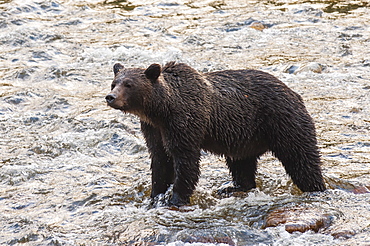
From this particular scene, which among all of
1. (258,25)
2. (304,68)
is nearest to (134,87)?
(304,68)

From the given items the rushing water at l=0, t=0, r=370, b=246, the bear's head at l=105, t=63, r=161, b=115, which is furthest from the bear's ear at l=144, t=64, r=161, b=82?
the rushing water at l=0, t=0, r=370, b=246

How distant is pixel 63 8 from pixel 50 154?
9186mm

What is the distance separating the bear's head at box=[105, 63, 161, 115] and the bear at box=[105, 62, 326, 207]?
0.01 metres

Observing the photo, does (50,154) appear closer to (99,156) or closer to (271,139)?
(99,156)

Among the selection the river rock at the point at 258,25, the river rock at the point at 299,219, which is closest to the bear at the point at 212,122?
the river rock at the point at 299,219

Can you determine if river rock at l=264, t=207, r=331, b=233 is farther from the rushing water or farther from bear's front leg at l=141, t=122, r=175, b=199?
bear's front leg at l=141, t=122, r=175, b=199

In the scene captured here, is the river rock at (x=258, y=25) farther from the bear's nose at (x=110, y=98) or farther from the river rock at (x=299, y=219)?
the bear's nose at (x=110, y=98)

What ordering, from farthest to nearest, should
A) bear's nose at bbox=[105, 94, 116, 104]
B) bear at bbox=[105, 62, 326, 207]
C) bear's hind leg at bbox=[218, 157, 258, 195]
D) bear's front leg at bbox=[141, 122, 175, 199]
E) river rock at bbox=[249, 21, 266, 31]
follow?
river rock at bbox=[249, 21, 266, 31] < bear's hind leg at bbox=[218, 157, 258, 195] < bear's front leg at bbox=[141, 122, 175, 199] < bear at bbox=[105, 62, 326, 207] < bear's nose at bbox=[105, 94, 116, 104]

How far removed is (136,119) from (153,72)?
3.98 metres

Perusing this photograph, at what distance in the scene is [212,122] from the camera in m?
7.72

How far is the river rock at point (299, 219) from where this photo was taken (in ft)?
22.2

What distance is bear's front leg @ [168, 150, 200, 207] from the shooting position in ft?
24.5

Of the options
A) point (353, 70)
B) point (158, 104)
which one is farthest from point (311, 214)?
point (353, 70)

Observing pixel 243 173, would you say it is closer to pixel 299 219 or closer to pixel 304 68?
pixel 299 219
